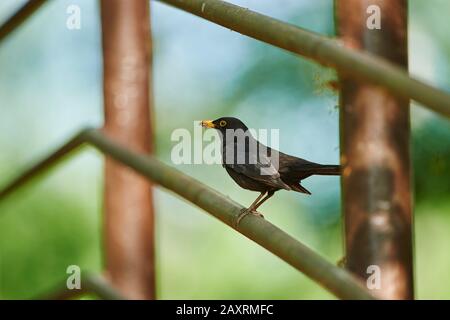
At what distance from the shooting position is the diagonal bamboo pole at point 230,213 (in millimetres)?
831

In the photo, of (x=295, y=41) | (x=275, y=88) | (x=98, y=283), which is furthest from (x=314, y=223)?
(x=295, y=41)

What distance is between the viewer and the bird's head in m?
1.97

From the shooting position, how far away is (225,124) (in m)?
1.97

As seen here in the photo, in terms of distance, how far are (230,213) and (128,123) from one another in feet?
4.30

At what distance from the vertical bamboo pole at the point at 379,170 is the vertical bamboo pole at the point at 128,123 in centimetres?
118

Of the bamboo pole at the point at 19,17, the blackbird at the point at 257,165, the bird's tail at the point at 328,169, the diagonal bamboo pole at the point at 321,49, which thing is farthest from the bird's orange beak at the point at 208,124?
the diagonal bamboo pole at the point at 321,49

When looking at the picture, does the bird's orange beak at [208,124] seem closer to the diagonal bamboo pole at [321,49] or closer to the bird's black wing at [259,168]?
the bird's black wing at [259,168]

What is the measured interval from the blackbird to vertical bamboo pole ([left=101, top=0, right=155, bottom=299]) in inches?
11.5

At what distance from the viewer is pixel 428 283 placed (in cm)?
302

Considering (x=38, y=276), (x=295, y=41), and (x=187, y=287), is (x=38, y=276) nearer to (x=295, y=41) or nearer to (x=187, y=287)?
(x=187, y=287)

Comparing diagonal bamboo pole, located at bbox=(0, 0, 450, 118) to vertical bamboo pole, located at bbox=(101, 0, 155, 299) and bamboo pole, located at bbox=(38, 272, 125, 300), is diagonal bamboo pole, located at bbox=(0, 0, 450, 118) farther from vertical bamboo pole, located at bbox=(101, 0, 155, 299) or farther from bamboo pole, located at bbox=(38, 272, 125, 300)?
vertical bamboo pole, located at bbox=(101, 0, 155, 299)

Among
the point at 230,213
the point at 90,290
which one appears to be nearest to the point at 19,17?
the point at 90,290

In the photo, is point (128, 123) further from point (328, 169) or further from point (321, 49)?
point (321, 49)
